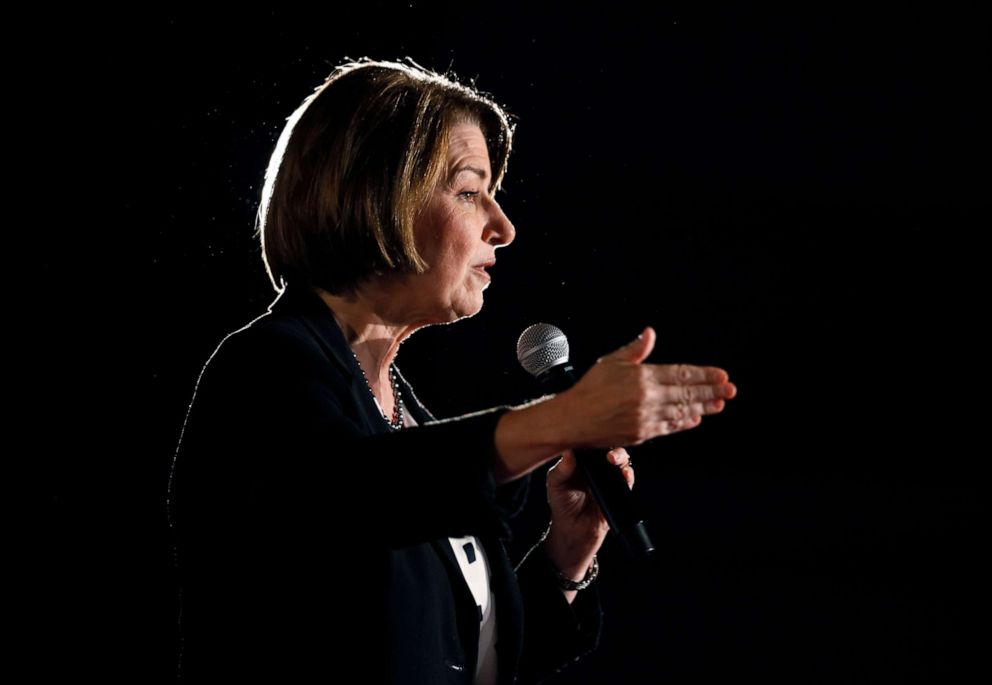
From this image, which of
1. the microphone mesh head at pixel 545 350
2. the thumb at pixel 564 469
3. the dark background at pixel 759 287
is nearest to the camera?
the microphone mesh head at pixel 545 350

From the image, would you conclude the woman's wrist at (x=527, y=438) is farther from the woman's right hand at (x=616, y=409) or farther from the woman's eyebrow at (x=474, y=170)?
the woman's eyebrow at (x=474, y=170)

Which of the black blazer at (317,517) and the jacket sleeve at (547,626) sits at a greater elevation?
the black blazer at (317,517)

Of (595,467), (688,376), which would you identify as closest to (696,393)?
(688,376)

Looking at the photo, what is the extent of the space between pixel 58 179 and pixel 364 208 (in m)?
1.04

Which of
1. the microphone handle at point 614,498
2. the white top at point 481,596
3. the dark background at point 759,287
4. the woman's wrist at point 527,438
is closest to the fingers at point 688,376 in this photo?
the woman's wrist at point 527,438

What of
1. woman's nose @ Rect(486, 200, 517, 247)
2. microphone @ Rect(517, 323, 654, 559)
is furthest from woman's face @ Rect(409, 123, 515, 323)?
microphone @ Rect(517, 323, 654, 559)

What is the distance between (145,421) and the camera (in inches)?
84.4

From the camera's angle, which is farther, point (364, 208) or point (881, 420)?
point (881, 420)

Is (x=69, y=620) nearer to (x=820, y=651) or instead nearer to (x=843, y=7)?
(x=820, y=651)

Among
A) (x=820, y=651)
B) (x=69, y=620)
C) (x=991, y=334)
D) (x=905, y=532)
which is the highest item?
(x=991, y=334)

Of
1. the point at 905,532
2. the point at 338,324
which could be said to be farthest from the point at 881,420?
the point at 338,324

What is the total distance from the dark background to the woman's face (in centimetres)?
97

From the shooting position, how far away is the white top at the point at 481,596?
134 centimetres

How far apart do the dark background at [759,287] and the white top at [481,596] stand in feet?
3.48
